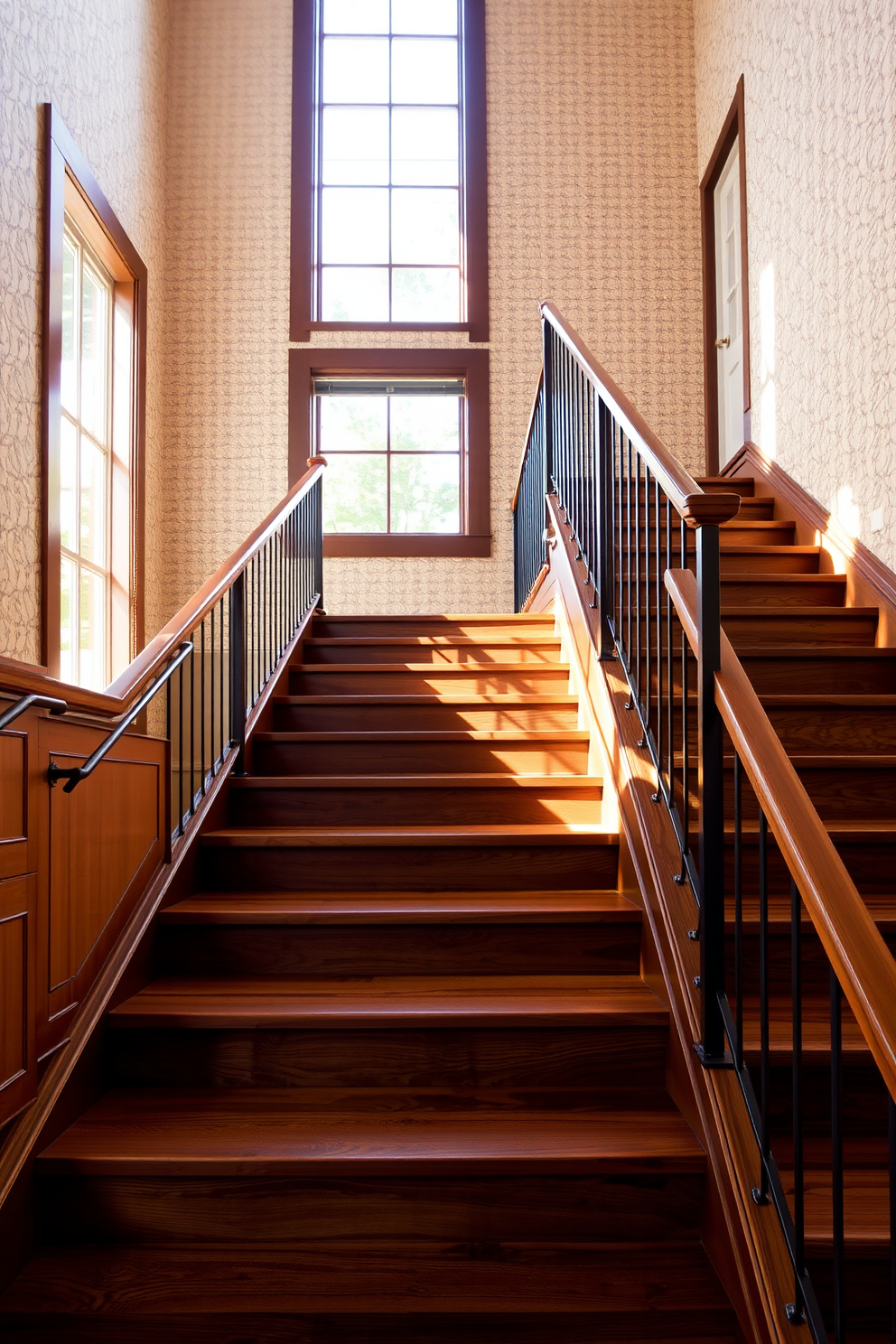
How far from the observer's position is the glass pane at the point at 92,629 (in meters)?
4.66

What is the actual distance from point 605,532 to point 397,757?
3.01ft

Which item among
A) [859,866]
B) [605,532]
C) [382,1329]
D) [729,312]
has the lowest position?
[382,1329]

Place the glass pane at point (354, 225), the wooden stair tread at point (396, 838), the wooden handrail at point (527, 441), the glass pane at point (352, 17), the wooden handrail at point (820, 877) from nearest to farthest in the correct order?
the wooden handrail at point (820, 877) < the wooden stair tread at point (396, 838) < the wooden handrail at point (527, 441) < the glass pane at point (354, 225) < the glass pane at point (352, 17)

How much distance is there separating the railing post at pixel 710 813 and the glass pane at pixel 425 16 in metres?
5.75

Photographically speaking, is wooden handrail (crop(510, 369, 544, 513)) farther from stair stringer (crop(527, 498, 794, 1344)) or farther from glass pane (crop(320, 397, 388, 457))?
stair stringer (crop(527, 498, 794, 1344))

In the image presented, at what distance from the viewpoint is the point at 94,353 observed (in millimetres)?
4941

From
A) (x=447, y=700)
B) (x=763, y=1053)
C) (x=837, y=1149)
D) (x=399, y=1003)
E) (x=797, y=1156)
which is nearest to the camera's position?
(x=837, y=1149)

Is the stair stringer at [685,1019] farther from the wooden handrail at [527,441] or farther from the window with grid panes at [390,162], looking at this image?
the window with grid panes at [390,162]

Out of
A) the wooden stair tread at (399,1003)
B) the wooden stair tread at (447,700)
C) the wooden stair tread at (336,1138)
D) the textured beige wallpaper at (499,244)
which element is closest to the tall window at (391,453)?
the textured beige wallpaper at (499,244)

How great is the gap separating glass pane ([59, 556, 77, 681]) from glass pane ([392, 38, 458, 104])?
11.9ft

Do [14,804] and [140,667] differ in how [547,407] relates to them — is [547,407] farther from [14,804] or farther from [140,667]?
[14,804]

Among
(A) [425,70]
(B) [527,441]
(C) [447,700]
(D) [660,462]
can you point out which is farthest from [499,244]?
(D) [660,462]

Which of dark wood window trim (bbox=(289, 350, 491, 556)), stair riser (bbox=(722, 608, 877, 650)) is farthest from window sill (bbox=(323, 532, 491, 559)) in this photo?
stair riser (bbox=(722, 608, 877, 650))

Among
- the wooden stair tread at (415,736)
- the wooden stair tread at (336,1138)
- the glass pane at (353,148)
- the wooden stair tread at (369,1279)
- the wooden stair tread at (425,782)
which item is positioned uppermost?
the glass pane at (353,148)
